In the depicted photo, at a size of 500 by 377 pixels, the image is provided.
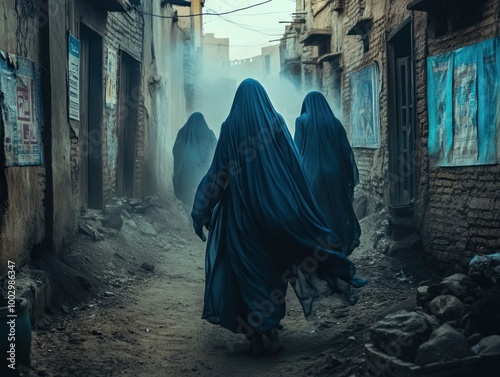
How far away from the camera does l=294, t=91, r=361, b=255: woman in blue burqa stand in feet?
22.5

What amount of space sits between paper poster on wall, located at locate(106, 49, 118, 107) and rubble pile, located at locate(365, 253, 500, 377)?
19.7ft

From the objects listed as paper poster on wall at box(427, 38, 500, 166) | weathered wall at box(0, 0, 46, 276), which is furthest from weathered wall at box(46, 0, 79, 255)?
paper poster on wall at box(427, 38, 500, 166)

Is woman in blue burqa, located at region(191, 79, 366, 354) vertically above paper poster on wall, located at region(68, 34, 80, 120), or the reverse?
paper poster on wall, located at region(68, 34, 80, 120)

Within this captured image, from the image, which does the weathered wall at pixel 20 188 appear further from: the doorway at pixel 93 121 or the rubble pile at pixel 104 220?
the doorway at pixel 93 121

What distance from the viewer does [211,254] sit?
4.60 meters

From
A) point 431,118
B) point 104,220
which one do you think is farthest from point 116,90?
point 431,118

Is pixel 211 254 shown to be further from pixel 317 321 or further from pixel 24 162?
pixel 24 162

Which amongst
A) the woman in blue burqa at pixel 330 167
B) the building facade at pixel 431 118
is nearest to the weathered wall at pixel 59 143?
the woman in blue burqa at pixel 330 167

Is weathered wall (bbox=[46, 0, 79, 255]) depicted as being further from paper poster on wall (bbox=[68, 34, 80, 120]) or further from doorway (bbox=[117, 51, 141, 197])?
doorway (bbox=[117, 51, 141, 197])

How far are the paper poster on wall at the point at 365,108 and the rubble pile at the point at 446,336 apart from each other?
5585 mm

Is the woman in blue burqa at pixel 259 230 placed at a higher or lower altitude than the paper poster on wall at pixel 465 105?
lower

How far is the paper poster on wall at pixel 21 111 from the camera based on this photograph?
186 inches

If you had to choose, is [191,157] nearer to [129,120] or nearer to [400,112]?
[129,120]

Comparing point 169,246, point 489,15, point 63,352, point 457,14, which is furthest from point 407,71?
point 63,352
